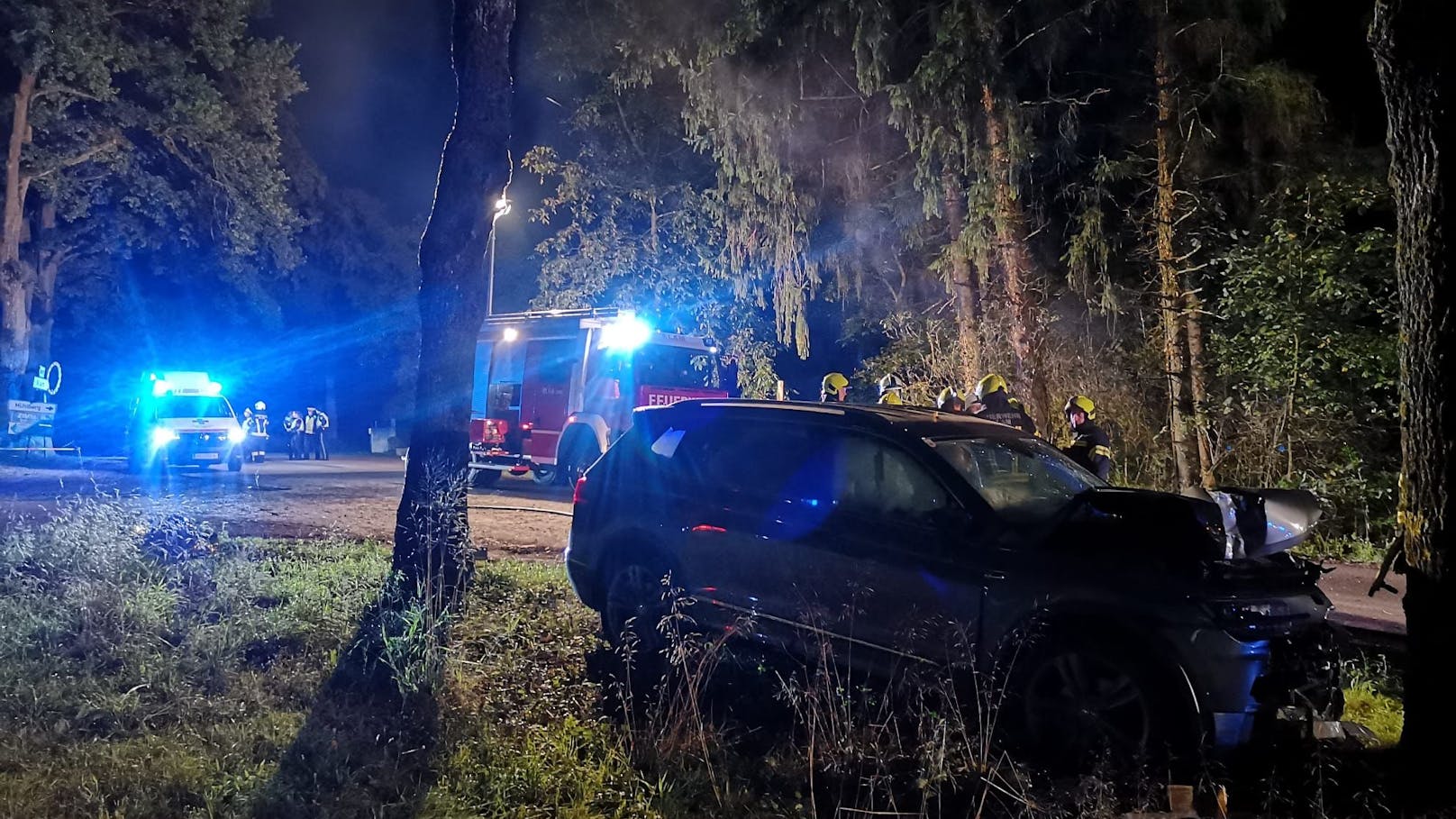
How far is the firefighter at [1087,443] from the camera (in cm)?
735

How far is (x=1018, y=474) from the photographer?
5.19 metres

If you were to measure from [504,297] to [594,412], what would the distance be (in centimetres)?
1765

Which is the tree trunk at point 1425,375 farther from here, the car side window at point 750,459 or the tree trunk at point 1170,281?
the tree trunk at point 1170,281

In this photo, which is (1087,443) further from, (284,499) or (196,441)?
(196,441)

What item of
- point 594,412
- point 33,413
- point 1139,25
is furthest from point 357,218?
point 1139,25

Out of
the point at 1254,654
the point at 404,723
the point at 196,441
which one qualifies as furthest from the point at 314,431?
the point at 1254,654

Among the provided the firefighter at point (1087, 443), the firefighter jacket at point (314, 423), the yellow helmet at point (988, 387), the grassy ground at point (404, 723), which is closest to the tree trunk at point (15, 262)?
the firefighter jacket at point (314, 423)

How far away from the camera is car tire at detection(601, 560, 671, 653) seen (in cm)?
569

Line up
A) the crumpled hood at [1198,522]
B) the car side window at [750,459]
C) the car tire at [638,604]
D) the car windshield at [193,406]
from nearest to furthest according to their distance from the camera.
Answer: the crumpled hood at [1198,522] < the car side window at [750,459] < the car tire at [638,604] < the car windshield at [193,406]

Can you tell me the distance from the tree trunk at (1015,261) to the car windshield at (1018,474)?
302 inches

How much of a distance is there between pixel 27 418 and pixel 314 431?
688 centimetres

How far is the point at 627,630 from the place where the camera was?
5789 millimetres

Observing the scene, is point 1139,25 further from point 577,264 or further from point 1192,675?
point 577,264

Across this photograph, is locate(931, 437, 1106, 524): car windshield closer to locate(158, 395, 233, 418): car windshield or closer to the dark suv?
the dark suv
